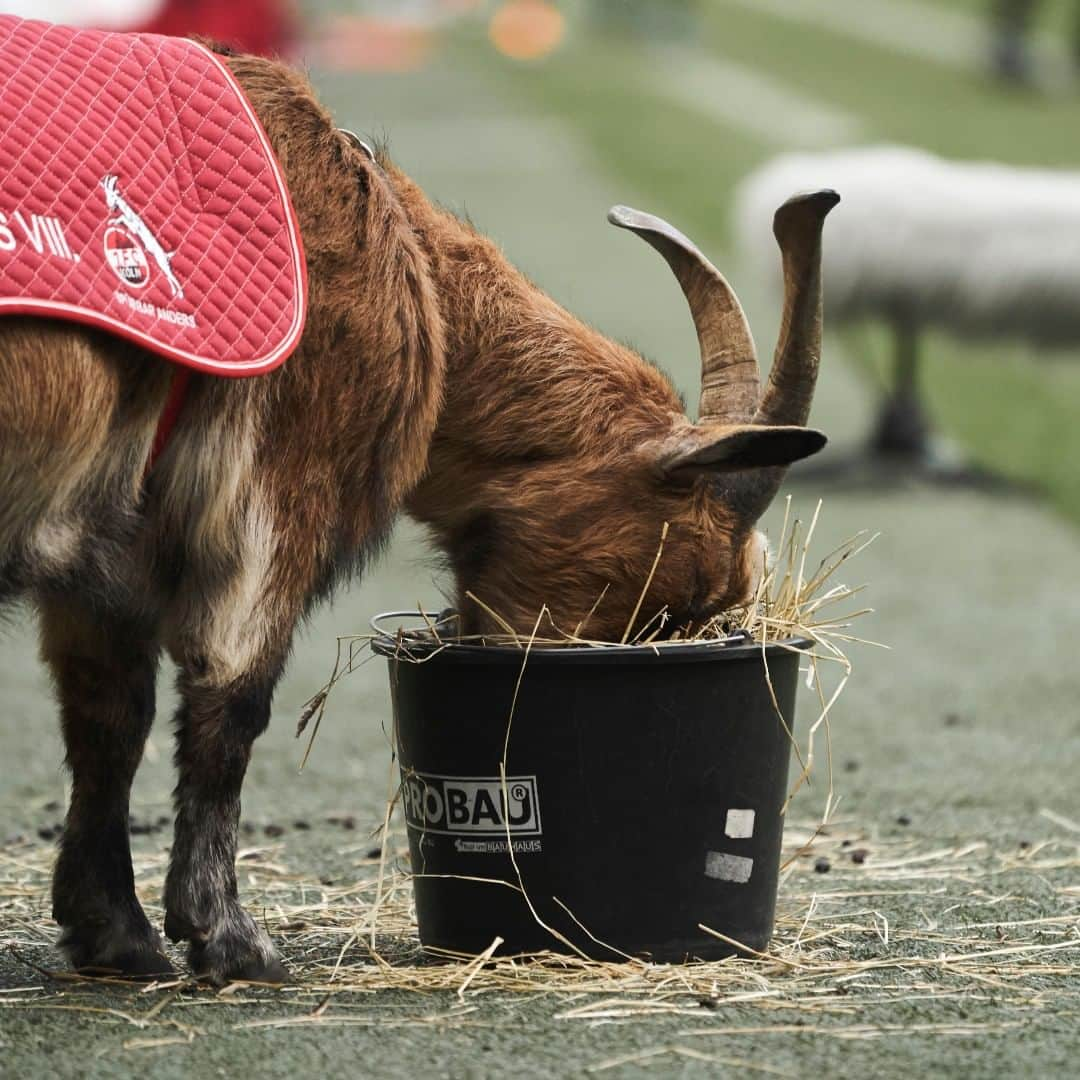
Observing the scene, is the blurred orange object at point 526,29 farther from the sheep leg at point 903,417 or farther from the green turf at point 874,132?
the sheep leg at point 903,417

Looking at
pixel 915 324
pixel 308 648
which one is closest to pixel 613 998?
pixel 308 648

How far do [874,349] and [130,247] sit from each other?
472 inches

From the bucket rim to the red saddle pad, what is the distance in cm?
65

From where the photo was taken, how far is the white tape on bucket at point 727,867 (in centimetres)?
375

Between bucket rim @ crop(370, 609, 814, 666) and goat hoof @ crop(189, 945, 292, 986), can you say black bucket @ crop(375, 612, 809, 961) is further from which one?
goat hoof @ crop(189, 945, 292, 986)

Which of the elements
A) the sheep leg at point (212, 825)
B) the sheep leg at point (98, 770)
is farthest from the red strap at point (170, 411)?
the sheep leg at point (98, 770)

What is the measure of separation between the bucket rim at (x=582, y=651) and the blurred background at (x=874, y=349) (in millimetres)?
Result: 260

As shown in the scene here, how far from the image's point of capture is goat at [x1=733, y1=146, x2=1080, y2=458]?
30.7 ft

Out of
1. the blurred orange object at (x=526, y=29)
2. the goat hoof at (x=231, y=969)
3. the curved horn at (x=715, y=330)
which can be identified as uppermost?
the blurred orange object at (x=526, y=29)

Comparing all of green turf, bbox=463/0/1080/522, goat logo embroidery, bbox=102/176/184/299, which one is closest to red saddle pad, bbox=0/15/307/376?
goat logo embroidery, bbox=102/176/184/299

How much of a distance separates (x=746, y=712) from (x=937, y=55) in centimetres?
3285

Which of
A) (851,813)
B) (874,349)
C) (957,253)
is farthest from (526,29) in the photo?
(851,813)

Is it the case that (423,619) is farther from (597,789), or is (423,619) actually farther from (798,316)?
(798,316)

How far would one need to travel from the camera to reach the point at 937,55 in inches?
1372
